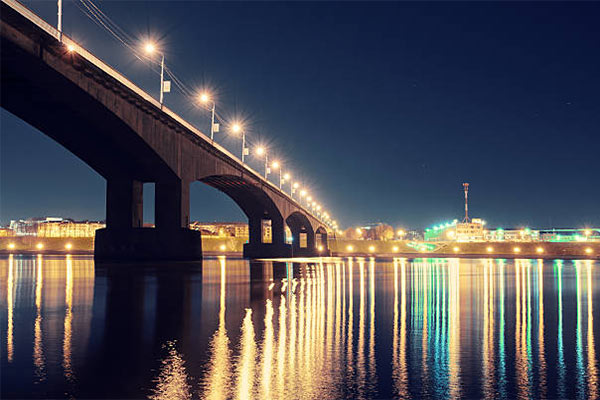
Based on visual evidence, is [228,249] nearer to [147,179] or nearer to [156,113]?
[147,179]

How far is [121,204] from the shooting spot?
162ft

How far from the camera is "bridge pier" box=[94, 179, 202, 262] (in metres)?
48.4

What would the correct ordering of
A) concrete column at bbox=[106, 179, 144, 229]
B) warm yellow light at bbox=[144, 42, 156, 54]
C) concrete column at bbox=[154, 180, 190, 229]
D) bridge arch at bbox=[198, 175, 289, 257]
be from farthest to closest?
bridge arch at bbox=[198, 175, 289, 257], concrete column at bbox=[154, 180, 190, 229], concrete column at bbox=[106, 179, 144, 229], warm yellow light at bbox=[144, 42, 156, 54]

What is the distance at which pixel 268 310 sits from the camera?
18.2 metres

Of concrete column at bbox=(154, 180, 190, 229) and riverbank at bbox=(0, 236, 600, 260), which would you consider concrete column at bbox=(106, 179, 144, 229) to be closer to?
concrete column at bbox=(154, 180, 190, 229)

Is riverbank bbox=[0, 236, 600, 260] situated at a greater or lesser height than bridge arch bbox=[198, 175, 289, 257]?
lesser

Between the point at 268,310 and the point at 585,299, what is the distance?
515 inches

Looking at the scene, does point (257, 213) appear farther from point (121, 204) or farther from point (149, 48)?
point (149, 48)

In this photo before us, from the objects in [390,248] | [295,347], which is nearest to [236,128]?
[295,347]

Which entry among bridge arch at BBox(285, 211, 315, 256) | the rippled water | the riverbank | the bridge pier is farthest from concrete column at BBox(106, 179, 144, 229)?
bridge arch at BBox(285, 211, 315, 256)

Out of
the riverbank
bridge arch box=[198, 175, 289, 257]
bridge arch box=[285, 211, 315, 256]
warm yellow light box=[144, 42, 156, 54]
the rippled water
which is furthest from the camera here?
bridge arch box=[285, 211, 315, 256]

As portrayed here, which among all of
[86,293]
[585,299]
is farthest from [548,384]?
[86,293]

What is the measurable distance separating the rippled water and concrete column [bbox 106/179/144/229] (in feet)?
90.3

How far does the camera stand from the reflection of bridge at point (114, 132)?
28.8 m
